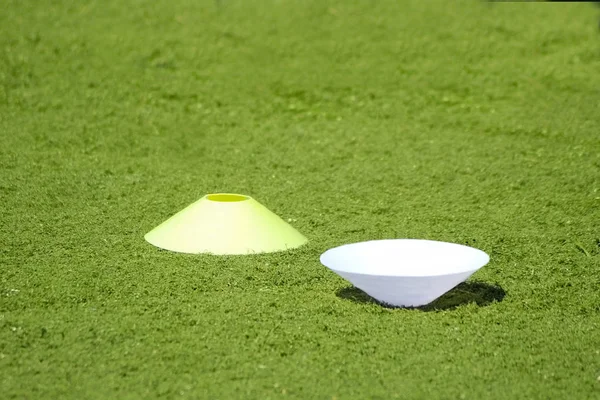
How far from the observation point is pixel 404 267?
161 inches

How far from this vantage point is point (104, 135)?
6.78m

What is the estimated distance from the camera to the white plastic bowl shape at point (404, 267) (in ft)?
12.2

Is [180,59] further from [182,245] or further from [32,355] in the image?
[32,355]

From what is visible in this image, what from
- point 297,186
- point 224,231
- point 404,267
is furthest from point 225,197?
point 404,267

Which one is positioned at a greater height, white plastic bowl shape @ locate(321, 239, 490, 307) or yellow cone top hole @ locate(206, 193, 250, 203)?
yellow cone top hole @ locate(206, 193, 250, 203)

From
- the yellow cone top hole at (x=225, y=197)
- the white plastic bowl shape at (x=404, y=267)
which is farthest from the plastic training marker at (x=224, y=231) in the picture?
the white plastic bowl shape at (x=404, y=267)

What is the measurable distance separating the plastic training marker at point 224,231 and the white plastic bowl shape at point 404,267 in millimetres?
693

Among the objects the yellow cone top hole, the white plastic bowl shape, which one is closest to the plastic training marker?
the yellow cone top hole

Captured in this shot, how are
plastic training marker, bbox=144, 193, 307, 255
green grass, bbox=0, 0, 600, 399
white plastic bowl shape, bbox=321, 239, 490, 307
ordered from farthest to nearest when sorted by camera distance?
plastic training marker, bbox=144, 193, 307, 255 < white plastic bowl shape, bbox=321, 239, 490, 307 < green grass, bbox=0, 0, 600, 399

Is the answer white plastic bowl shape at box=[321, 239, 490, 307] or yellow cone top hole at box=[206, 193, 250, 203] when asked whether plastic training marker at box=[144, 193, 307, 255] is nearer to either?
yellow cone top hole at box=[206, 193, 250, 203]

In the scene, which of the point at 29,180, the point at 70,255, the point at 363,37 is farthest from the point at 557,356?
the point at 363,37

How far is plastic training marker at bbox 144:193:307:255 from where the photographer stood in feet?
15.2

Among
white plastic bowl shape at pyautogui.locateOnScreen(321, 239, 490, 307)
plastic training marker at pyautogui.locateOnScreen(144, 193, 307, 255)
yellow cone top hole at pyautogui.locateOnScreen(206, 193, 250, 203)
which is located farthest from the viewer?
yellow cone top hole at pyautogui.locateOnScreen(206, 193, 250, 203)

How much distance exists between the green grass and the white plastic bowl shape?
9 centimetres
